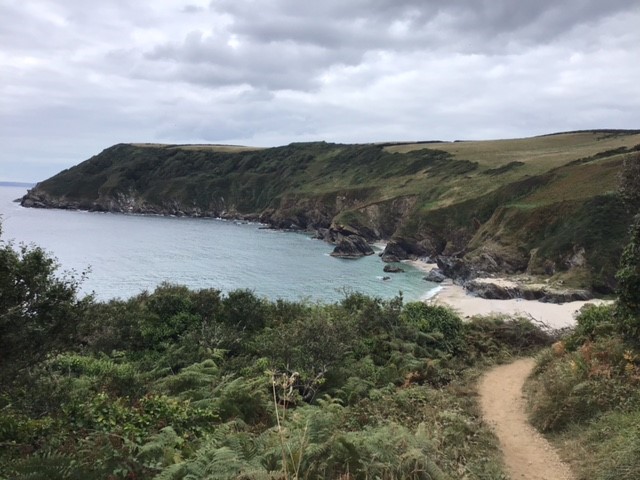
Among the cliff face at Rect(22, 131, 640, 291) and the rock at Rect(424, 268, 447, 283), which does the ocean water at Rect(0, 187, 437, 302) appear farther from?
the cliff face at Rect(22, 131, 640, 291)

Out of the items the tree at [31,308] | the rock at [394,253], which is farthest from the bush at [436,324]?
the rock at [394,253]

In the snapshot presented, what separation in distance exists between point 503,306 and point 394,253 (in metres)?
31.3

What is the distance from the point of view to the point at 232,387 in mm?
11602

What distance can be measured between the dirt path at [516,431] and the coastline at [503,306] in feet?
50.6

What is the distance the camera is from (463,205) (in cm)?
7244

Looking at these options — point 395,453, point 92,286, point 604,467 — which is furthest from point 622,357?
point 92,286

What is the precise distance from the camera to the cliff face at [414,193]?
50281 mm

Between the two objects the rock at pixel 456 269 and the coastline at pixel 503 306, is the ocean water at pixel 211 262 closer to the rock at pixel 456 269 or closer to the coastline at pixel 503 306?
the coastline at pixel 503 306

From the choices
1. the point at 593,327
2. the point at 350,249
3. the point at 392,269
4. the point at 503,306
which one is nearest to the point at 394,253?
the point at 350,249

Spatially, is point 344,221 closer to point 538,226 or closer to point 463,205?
point 463,205

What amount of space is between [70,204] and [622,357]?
549ft

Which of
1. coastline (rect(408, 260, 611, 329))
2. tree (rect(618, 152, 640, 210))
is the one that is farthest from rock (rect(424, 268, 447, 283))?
tree (rect(618, 152, 640, 210))

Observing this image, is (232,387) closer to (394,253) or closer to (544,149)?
(394,253)

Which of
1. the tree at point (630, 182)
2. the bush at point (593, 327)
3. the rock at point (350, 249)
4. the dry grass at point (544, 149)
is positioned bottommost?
the rock at point (350, 249)
